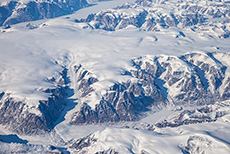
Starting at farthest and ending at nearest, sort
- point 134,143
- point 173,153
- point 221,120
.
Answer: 1. point 221,120
2. point 134,143
3. point 173,153

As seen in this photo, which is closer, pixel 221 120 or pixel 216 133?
pixel 216 133

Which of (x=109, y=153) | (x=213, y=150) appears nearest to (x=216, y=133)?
(x=213, y=150)

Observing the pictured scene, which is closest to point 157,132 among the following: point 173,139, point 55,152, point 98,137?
point 173,139

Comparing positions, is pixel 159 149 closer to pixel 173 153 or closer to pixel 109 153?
pixel 173 153

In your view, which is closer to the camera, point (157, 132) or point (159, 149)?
point (159, 149)

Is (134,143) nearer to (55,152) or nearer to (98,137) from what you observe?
(98,137)

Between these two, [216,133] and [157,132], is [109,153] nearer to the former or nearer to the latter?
[157,132]

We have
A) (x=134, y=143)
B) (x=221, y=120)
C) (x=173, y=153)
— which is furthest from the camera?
(x=221, y=120)
